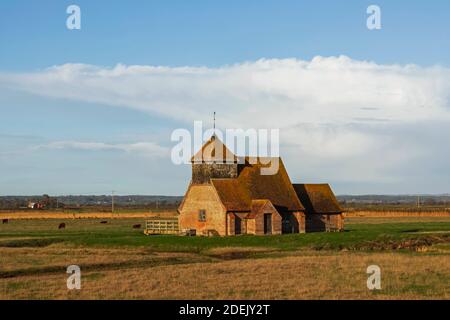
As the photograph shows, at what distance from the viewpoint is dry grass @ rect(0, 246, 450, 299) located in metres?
26.9

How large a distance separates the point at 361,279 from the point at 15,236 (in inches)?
1661

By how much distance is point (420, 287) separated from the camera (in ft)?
Result: 94.3

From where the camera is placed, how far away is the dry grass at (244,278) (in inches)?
1060

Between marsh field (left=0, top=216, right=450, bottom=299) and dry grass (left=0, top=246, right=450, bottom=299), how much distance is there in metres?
0.04

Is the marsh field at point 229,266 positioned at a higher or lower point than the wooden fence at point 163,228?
lower

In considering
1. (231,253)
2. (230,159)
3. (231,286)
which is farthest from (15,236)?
(231,286)

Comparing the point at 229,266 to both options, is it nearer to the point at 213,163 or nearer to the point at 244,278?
the point at 244,278

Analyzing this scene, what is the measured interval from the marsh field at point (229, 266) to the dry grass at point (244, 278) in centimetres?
4

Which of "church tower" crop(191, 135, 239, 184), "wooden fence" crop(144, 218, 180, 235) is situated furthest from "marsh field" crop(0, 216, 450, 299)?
"wooden fence" crop(144, 218, 180, 235)

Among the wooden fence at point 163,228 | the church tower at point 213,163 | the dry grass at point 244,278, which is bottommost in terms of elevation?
the dry grass at point 244,278
